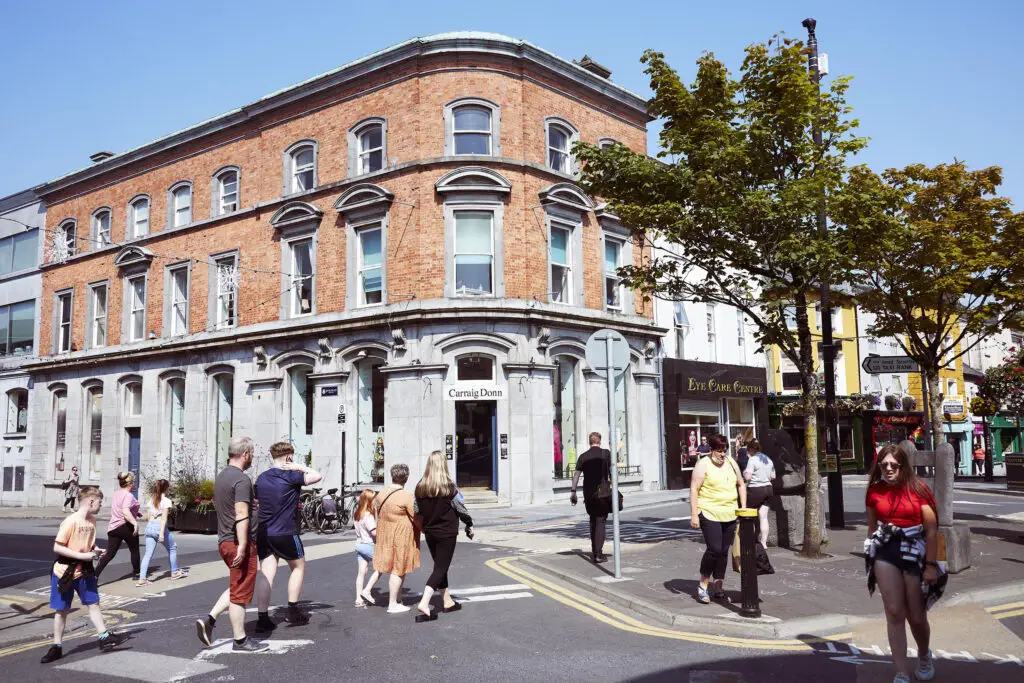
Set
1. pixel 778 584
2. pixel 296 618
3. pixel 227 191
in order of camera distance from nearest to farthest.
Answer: pixel 296 618 < pixel 778 584 < pixel 227 191

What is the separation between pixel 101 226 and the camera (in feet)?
103

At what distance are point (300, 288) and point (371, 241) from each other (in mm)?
3124

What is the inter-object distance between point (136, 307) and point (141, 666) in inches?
1006

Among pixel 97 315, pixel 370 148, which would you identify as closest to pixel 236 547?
pixel 370 148

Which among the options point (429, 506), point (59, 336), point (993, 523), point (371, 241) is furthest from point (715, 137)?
point (59, 336)

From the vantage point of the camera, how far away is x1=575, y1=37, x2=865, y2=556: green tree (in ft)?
37.1

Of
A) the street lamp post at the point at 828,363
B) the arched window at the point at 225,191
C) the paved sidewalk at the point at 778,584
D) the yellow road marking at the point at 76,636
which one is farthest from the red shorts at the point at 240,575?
the arched window at the point at 225,191

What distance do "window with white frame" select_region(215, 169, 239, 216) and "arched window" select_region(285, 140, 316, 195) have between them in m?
2.69

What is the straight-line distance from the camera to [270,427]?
24594mm

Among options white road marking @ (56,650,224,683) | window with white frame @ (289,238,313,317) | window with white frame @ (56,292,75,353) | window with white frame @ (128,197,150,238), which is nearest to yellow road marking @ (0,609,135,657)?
white road marking @ (56,650,224,683)

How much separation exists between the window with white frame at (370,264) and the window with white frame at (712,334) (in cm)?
1333

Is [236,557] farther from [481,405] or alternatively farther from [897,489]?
[481,405]

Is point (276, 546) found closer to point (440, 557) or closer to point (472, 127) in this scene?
point (440, 557)

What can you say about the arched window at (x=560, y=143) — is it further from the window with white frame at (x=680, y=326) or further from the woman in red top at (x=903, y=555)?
the woman in red top at (x=903, y=555)
